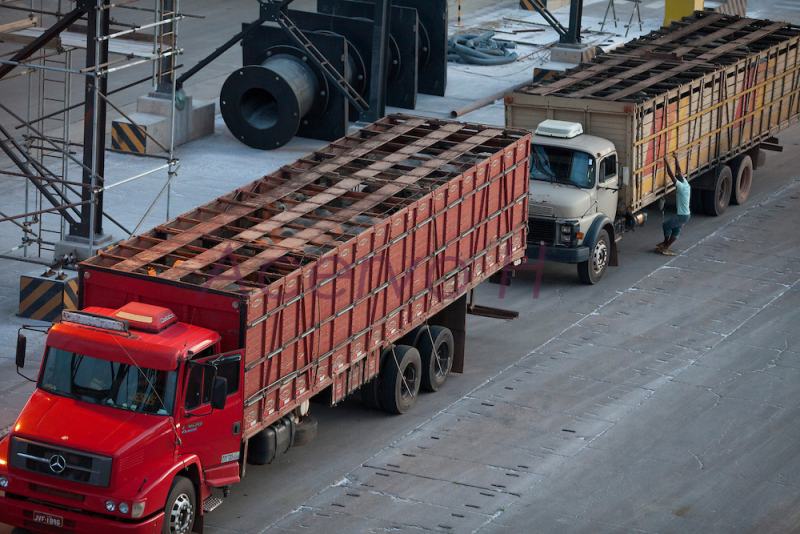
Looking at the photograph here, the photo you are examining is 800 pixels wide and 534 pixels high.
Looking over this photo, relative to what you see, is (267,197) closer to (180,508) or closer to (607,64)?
(180,508)

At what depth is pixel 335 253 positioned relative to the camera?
54.9ft

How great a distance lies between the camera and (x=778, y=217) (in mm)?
28031

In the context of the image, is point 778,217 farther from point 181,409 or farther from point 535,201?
point 181,409

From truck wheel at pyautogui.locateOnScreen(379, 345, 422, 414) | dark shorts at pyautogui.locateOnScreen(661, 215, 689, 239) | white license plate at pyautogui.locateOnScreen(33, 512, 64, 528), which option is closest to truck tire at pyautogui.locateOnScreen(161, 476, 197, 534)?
white license plate at pyautogui.locateOnScreen(33, 512, 64, 528)

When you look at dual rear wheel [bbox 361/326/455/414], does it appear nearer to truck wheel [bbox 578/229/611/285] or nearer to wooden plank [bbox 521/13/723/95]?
truck wheel [bbox 578/229/611/285]

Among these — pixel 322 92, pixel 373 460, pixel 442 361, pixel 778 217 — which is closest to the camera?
pixel 373 460

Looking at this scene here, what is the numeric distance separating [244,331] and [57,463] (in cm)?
223

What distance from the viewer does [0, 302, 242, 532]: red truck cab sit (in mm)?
14375

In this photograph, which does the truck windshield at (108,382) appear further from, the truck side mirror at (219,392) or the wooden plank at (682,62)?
the wooden plank at (682,62)

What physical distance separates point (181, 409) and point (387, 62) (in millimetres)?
18633

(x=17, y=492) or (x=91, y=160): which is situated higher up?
(x=91, y=160)

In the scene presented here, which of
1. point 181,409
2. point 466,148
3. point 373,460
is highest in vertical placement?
point 466,148

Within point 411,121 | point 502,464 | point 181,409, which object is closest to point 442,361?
point 502,464

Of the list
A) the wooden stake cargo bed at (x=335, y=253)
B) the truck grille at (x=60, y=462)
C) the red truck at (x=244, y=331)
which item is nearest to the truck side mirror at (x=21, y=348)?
the red truck at (x=244, y=331)
